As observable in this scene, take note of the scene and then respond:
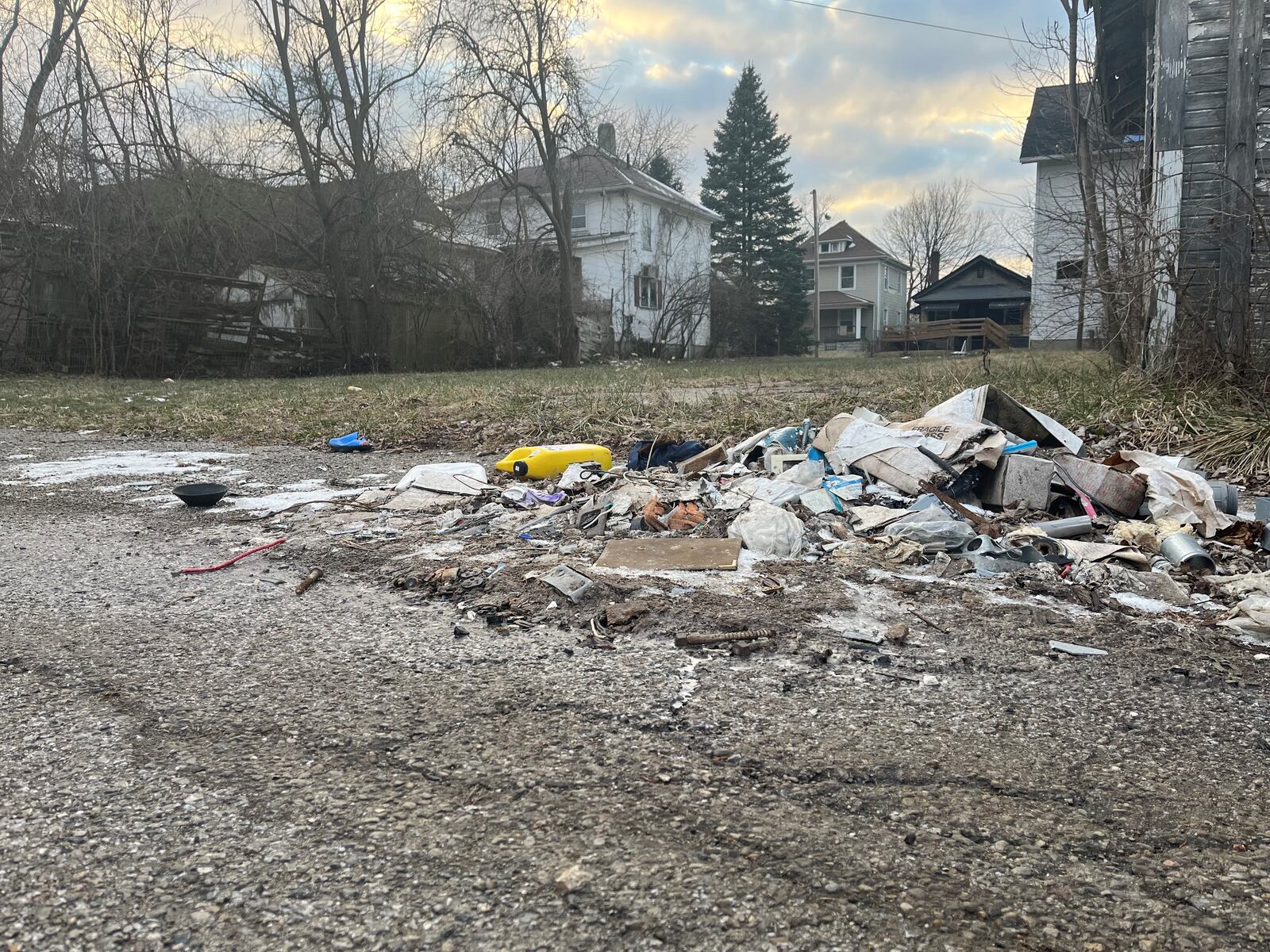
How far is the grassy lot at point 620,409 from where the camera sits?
5.51 m

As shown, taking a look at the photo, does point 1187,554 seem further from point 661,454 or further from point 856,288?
point 856,288

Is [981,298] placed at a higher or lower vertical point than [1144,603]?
higher

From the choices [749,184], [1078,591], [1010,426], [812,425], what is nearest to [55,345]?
[812,425]

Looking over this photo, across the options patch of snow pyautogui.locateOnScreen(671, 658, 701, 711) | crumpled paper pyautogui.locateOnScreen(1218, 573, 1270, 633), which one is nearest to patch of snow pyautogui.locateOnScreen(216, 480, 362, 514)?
patch of snow pyautogui.locateOnScreen(671, 658, 701, 711)

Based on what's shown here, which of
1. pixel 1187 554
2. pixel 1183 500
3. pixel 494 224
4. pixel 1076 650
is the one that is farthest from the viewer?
pixel 494 224

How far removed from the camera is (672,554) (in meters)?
3.30

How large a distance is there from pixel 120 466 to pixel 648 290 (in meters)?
Result: 28.3

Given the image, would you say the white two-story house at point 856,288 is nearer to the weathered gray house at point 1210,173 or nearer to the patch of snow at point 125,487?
the weathered gray house at point 1210,173

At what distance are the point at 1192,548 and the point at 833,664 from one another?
1800 millimetres

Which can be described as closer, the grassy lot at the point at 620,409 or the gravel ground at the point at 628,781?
the gravel ground at the point at 628,781

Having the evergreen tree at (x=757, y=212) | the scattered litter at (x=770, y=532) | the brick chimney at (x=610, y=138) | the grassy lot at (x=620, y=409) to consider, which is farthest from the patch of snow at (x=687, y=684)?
the evergreen tree at (x=757, y=212)

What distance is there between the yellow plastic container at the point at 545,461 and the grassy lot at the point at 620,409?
71cm

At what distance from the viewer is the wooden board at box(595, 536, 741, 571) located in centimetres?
315

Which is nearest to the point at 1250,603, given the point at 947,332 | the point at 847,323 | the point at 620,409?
the point at 620,409
